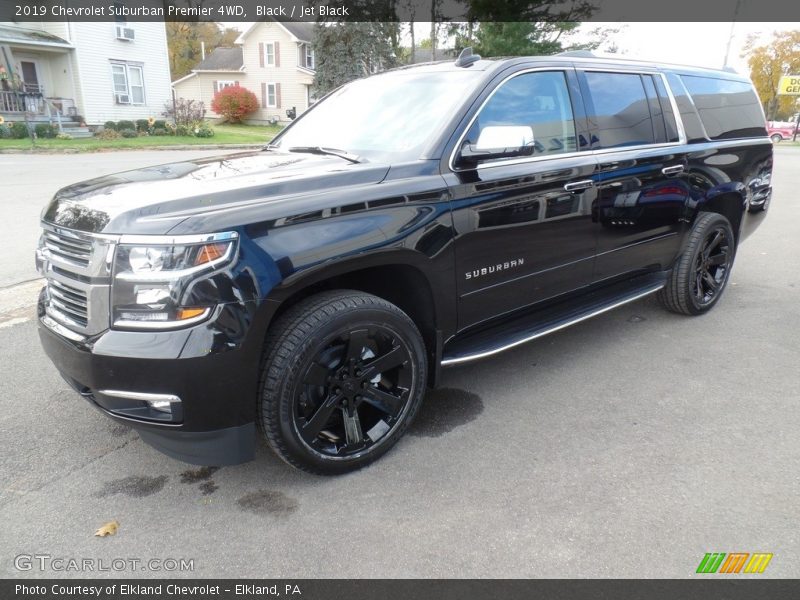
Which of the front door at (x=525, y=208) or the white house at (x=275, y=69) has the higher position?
the white house at (x=275, y=69)

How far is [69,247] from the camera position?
2.49 m

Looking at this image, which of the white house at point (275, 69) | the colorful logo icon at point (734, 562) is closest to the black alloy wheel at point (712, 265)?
the colorful logo icon at point (734, 562)

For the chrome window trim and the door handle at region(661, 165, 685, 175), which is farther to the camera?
the door handle at region(661, 165, 685, 175)

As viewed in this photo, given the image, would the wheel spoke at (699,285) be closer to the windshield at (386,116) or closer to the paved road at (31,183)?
the windshield at (386,116)

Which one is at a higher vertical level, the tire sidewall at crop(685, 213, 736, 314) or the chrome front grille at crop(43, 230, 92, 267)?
the chrome front grille at crop(43, 230, 92, 267)

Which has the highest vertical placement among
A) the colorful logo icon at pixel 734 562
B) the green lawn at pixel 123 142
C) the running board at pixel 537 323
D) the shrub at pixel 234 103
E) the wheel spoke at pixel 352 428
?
the shrub at pixel 234 103

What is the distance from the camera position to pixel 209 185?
2615 millimetres

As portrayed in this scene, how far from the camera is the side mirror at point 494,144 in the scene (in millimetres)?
2979

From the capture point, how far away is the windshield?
3.14 metres

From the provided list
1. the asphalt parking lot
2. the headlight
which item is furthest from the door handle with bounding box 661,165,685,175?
the headlight

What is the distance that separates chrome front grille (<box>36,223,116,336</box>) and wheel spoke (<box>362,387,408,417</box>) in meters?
1.19

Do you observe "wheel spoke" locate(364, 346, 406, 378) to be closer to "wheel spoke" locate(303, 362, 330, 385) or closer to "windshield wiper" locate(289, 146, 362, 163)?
"wheel spoke" locate(303, 362, 330, 385)

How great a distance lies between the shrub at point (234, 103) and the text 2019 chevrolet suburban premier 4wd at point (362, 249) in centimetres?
3620

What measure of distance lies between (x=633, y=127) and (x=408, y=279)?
2192mm
